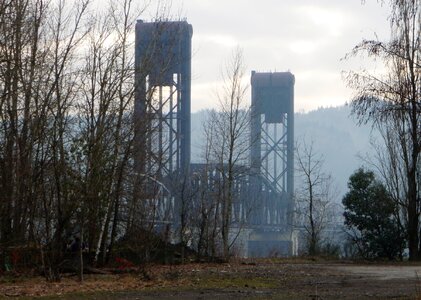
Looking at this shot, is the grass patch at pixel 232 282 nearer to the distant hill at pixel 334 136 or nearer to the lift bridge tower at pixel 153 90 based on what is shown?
the lift bridge tower at pixel 153 90

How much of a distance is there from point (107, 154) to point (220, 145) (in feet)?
52.6

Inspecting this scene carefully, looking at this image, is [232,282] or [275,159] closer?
[232,282]

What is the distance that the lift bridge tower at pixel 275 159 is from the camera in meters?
81.6

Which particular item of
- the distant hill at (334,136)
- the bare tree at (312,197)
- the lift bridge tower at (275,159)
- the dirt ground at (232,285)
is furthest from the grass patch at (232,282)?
the distant hill at (334,136)

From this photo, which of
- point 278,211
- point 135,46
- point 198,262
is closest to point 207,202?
point 198,262

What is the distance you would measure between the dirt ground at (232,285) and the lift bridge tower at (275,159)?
172ft

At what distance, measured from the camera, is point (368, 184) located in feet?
114

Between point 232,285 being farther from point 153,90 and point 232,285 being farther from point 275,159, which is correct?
point 275,159

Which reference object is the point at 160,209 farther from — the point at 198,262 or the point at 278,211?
the point at 278,211

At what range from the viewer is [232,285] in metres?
16.8

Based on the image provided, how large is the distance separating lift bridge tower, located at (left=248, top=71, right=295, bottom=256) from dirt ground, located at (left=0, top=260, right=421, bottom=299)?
52341 mm

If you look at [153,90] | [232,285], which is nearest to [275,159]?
[153,90]

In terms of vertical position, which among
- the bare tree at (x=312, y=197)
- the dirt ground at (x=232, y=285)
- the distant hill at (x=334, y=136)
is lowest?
the dirt ground at (x=232, y=285)

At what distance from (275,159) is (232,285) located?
86.4m
